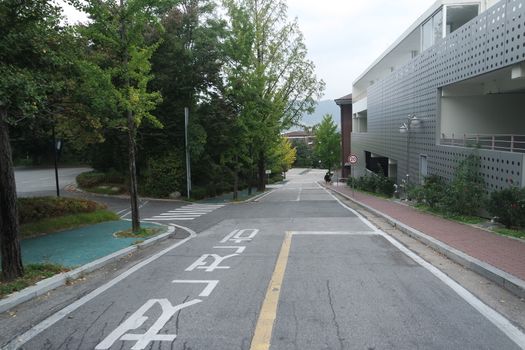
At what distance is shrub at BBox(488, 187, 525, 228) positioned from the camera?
11391 mm

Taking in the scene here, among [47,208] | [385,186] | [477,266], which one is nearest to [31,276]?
[47,208]

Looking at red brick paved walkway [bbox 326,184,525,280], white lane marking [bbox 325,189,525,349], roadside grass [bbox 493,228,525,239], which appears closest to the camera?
white lane marking [bbox 325,189,525,349]

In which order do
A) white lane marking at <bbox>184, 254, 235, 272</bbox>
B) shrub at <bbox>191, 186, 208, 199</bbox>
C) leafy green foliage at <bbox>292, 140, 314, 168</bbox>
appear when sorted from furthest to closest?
1. leafy green foliage at <bbox>292, 140, 314, 168</bbox>
2. shrub at <bbox>191, 186, 208, 199</bbox>
3. white lane marking at <bbox>184, 254, 235, 272</bbox>

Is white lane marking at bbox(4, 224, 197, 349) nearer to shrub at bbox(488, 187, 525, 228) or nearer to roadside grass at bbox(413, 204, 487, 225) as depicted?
shrub at bbox(488, 187, 525, 228)

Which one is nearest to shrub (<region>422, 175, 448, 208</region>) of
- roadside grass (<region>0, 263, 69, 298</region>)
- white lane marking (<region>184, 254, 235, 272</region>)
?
white lane marking (<region>184, 254, 235, 272</region>)

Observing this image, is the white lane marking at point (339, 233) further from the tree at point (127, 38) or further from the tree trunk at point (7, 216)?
the tree trunk at point (7, 216)

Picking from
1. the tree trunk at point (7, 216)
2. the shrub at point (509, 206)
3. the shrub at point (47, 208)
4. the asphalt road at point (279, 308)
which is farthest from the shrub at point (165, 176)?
the tree trunk at point (7, 216)

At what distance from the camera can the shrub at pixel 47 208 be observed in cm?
1325

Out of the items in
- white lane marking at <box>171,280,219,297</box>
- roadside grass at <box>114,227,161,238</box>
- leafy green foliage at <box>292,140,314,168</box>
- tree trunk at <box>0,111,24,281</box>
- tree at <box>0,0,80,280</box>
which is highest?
tree at <box>0,0,80,280</box>

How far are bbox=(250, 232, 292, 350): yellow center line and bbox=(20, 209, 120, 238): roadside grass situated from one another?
321 inches

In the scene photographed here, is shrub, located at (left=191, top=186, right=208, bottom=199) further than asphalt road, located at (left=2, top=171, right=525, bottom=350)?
Yes

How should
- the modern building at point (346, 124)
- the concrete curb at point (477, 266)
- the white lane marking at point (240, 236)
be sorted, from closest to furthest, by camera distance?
1. the concrete curb at point (477, 266)
2. the white lane marking at point (240, 236)
3. the modern building at point (346, 124)

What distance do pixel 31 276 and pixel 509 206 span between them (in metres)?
11.7

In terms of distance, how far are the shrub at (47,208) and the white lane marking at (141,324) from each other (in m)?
9.06
